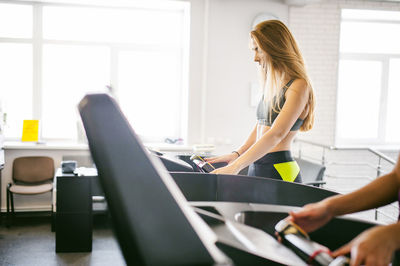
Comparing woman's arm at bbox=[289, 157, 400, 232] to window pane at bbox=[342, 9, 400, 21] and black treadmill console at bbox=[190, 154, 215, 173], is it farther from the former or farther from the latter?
window pane at bbox=[342, 9, 400, 21]

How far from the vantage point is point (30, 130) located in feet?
15.4

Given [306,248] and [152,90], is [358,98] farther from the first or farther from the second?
[306,248]

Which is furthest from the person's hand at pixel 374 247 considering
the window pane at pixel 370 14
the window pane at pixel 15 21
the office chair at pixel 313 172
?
the window pane at pixel 370 14

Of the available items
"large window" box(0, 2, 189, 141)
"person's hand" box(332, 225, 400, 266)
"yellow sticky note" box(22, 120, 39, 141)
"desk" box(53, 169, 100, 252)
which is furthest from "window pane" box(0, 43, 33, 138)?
"person's hand" box(332, 225, 400, 266)

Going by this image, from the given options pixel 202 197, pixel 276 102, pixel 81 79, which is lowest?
pixel 202 197

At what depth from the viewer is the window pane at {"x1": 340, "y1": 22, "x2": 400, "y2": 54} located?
5695mm

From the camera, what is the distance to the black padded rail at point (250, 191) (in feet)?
3.57

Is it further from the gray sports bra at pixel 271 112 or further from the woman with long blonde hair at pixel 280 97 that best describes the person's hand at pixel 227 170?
the gray sports bra at pixel 271 112

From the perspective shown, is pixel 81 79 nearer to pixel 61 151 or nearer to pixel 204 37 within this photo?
pixel 61 151

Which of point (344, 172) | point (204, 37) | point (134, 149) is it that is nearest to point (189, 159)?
point (134, 149)

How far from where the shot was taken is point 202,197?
1120 mm

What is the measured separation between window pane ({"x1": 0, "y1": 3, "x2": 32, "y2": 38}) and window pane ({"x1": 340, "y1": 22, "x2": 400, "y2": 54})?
Result: 4827 mm

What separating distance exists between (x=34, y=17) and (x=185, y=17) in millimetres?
2138

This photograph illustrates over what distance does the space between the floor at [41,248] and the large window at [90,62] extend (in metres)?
1.48
